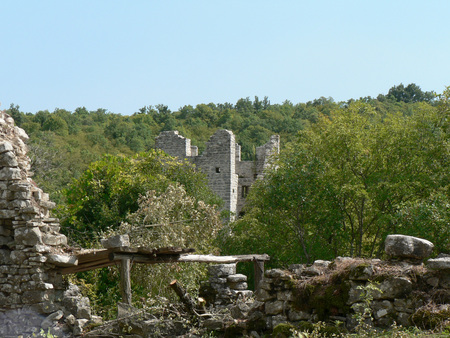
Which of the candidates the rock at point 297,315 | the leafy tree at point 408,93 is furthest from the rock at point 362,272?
the leafy tree at point 408,93

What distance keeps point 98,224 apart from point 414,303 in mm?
12256

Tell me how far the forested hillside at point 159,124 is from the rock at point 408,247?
1294 inches

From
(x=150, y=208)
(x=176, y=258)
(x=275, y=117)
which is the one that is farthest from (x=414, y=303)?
(x=275, y=117)

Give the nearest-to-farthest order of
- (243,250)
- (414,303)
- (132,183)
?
(414,303) < (132,183) < (243,250)

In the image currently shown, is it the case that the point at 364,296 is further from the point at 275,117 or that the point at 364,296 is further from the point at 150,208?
the point at 275,117

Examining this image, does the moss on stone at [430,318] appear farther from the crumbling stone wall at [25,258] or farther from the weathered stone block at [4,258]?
the weathered stone block at [4,258]

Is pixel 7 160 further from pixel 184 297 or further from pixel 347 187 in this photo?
pixel 347 187

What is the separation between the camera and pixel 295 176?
62.4 feet

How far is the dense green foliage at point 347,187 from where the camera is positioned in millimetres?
18661

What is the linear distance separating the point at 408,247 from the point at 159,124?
51.7m

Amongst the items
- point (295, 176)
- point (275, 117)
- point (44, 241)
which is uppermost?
point (275, 117)

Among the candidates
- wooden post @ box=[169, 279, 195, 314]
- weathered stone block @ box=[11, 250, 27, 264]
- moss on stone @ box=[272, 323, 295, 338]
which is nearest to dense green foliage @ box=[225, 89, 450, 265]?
wooden post @ box=[169, 279, 195, 314]

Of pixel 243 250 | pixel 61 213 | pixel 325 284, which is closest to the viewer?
pixel 325 284

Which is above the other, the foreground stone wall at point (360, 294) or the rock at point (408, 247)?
the rock at point (408, 247)
